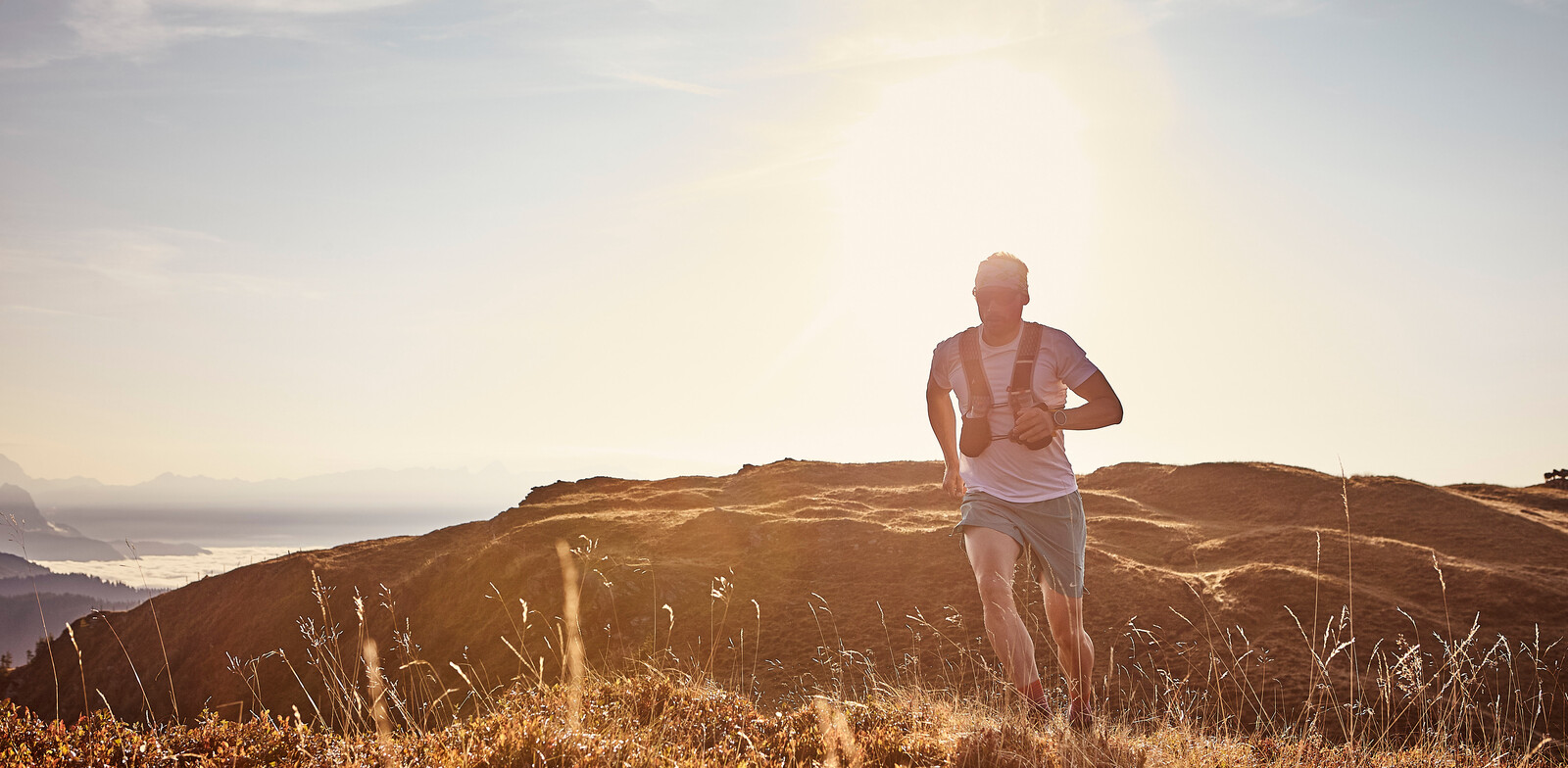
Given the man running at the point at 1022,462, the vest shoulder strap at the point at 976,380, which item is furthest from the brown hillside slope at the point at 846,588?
the vest shoulder strap at the point at 976,380

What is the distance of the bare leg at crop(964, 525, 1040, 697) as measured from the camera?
13.9 feet

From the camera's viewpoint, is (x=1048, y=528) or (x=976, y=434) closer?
(x=1048, y=528)

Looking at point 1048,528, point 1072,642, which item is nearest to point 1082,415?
point 1048,528

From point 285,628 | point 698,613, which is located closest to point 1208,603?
point 698,613

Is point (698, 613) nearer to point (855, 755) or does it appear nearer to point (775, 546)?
point (775, 546)

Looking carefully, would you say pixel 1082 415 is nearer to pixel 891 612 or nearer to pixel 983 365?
pixel 983 365

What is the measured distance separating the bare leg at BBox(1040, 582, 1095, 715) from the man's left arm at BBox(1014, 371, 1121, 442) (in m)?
0.86

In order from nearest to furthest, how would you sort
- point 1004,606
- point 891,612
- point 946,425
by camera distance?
point 1004,606, point 946,425, point 891,612

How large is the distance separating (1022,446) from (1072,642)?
1066 millimetres

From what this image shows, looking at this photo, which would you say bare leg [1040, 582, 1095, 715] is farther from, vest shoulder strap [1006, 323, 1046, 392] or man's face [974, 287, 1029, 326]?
man's face [974, 287, 1029, 326]

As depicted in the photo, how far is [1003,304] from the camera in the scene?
15.0ft

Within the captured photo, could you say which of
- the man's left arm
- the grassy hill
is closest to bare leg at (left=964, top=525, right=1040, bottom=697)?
the grassy hill

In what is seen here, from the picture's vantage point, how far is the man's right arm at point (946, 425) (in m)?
4.96

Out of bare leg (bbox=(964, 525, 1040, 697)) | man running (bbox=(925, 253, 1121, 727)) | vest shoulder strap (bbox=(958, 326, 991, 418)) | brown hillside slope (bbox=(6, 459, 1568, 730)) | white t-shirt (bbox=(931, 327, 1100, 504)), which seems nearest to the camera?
bare leg (bbox=(964, 525, 1040, 697))
